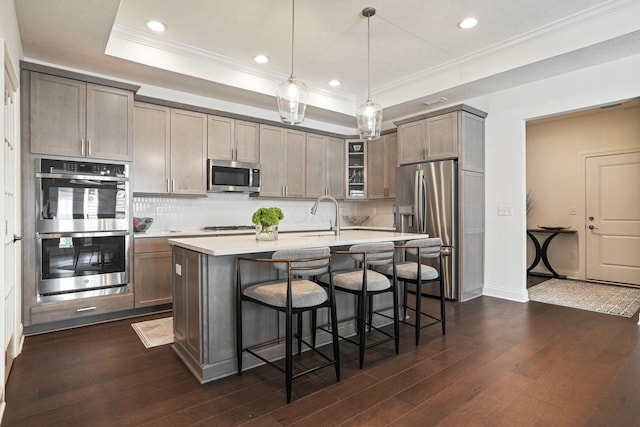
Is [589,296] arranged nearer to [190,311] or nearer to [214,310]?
[214,310]

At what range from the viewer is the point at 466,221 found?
4.53 meters

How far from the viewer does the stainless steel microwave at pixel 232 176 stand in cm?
455

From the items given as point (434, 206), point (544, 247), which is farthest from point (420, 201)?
point (544, 247)

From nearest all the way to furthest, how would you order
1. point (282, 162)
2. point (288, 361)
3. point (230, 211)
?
point (288, 361), point (230, 211), point (282, 162)

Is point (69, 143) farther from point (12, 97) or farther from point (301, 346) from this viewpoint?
point (301, 346)

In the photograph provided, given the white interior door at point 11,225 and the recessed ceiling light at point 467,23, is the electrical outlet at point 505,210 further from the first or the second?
the white interior door at point 11,225

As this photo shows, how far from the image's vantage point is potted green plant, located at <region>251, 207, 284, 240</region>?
9.23 feet

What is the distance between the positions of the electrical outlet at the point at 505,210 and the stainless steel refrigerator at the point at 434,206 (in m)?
0.66

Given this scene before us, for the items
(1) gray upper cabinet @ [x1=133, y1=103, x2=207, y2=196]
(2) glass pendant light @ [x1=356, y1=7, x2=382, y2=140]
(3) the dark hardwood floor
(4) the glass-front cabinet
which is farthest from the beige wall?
(1) gray upper cabinet @ [x1=133, y1=103, x2=207, y2=196]

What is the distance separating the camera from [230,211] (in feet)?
16.8

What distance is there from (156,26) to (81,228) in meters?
2.11

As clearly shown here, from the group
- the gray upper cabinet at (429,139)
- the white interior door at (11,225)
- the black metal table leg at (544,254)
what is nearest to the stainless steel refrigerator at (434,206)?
the gray upper cabinet at (429,139)

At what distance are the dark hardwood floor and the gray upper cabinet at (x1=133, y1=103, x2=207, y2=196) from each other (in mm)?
1816

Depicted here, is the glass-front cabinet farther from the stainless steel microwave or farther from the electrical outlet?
the electrical outlet
